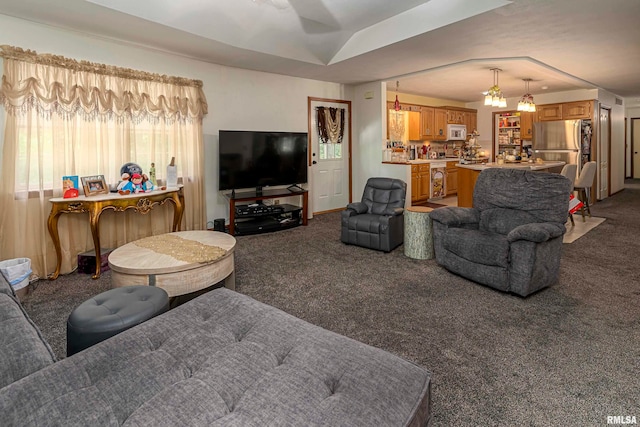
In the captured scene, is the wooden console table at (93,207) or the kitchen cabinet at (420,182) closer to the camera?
the wooden console table at (93,207)

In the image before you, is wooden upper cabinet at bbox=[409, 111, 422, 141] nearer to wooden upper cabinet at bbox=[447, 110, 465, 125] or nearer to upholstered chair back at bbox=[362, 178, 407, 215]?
wooden upper cabinet at bbox=[447, 110, 465, 125]

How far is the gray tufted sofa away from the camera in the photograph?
102cm

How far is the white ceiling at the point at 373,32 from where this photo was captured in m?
3.44

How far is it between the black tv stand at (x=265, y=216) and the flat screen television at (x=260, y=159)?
18cm

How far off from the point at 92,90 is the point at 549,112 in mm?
8737

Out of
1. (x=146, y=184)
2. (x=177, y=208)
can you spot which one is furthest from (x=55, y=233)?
(x=177, y=208)

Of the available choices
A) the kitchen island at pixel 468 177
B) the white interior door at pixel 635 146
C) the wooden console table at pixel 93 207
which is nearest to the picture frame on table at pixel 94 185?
the wooden console table at pixel 93 207

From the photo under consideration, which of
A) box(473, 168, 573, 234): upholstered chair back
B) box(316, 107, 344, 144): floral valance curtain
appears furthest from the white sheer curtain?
box(473, 168, 573, 234): upholstered chair back

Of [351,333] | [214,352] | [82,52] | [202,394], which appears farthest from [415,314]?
[82,52]

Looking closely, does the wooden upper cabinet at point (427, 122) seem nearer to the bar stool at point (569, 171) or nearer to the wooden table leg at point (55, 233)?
the bar stool at point (569, 171)

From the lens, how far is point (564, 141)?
757 cm

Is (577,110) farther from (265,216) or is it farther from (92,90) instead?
(92,90)

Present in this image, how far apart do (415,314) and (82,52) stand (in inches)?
170

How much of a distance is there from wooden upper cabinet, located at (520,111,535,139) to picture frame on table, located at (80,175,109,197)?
8678mm
